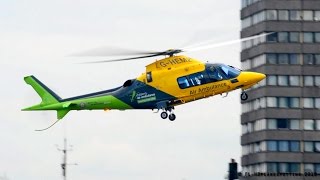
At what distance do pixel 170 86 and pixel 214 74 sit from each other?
12.9 feet

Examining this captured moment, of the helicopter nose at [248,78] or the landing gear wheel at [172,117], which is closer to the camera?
the landing gear wheel at [172,117]

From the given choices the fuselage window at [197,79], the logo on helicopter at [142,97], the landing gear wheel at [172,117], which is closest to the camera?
the landing gear wheel at [172,117]

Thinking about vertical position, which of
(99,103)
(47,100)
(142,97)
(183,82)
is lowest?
(99,103)

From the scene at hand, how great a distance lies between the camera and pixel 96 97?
122 meters

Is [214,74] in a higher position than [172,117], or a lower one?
higher

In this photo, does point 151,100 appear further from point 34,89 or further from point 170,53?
point 34,89

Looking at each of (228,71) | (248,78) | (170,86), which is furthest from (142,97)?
(248,78)

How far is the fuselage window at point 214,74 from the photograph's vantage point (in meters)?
120

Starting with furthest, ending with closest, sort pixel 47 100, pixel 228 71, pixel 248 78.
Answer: pixel 47 100 < pixel 248 78 < pixel 228 71

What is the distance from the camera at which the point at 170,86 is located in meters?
120

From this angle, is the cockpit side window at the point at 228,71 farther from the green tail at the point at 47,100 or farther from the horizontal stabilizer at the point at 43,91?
the horizontal stabilizer at the point at 43,91

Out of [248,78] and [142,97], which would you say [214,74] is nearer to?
[248,78]

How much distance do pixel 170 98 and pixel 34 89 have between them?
A: 15.8 metres

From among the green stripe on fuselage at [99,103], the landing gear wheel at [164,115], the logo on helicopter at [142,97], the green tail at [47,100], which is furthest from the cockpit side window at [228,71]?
the green tail at [47,100]
